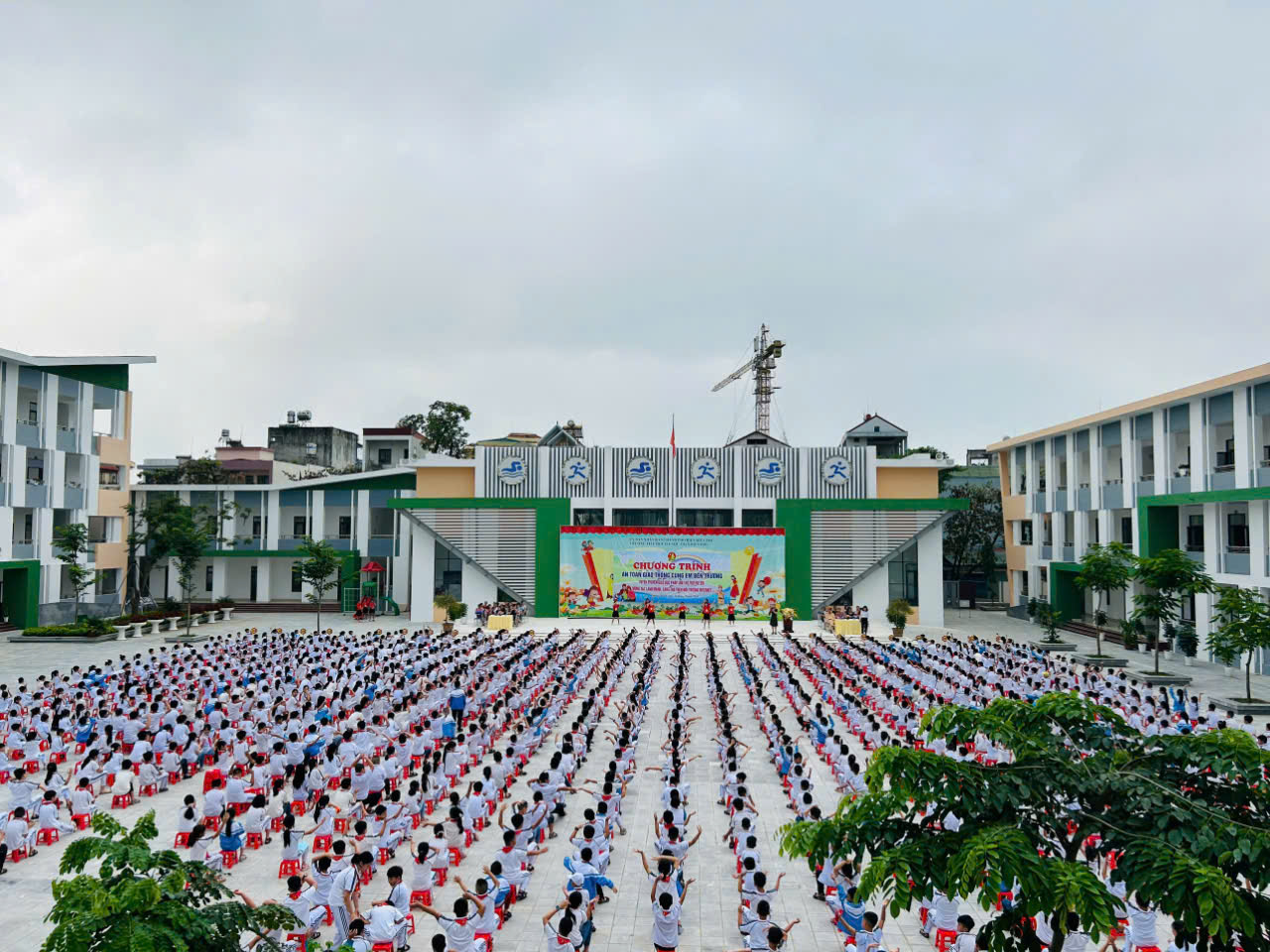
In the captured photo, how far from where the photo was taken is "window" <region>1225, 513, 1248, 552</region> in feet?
81.7

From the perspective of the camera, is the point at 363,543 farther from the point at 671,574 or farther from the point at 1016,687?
the point at 1016,687

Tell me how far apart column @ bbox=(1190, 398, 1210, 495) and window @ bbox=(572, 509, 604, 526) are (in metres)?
20.5

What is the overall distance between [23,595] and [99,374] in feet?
28.9

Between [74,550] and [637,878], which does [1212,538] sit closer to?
[637,878]

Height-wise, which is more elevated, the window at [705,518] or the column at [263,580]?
the window at [705,518]

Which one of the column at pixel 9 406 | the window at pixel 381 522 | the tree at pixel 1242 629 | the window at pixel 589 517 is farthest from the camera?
the window at pixel 381 522

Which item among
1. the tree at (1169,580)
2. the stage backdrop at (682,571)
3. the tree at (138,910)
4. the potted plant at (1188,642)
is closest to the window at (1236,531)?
the potted plant at (1188,642)

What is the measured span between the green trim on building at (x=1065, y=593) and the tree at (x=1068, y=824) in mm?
32385

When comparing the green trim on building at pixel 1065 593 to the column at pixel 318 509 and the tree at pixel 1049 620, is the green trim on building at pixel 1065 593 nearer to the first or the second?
the tree at pixel 1049 620

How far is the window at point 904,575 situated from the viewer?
35.0 m

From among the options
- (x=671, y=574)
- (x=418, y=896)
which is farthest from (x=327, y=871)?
(x=671, y=574)

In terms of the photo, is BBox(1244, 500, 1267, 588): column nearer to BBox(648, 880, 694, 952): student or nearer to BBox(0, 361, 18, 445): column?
BBox(648, 880, 694, 952): student

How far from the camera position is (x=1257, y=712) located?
18141 millimetres

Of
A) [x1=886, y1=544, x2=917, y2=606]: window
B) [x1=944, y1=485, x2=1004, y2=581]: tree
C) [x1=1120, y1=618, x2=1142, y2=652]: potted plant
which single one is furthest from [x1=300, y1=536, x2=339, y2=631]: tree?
[x1=944, y1=485, x2=1004, y2=581]: tree
